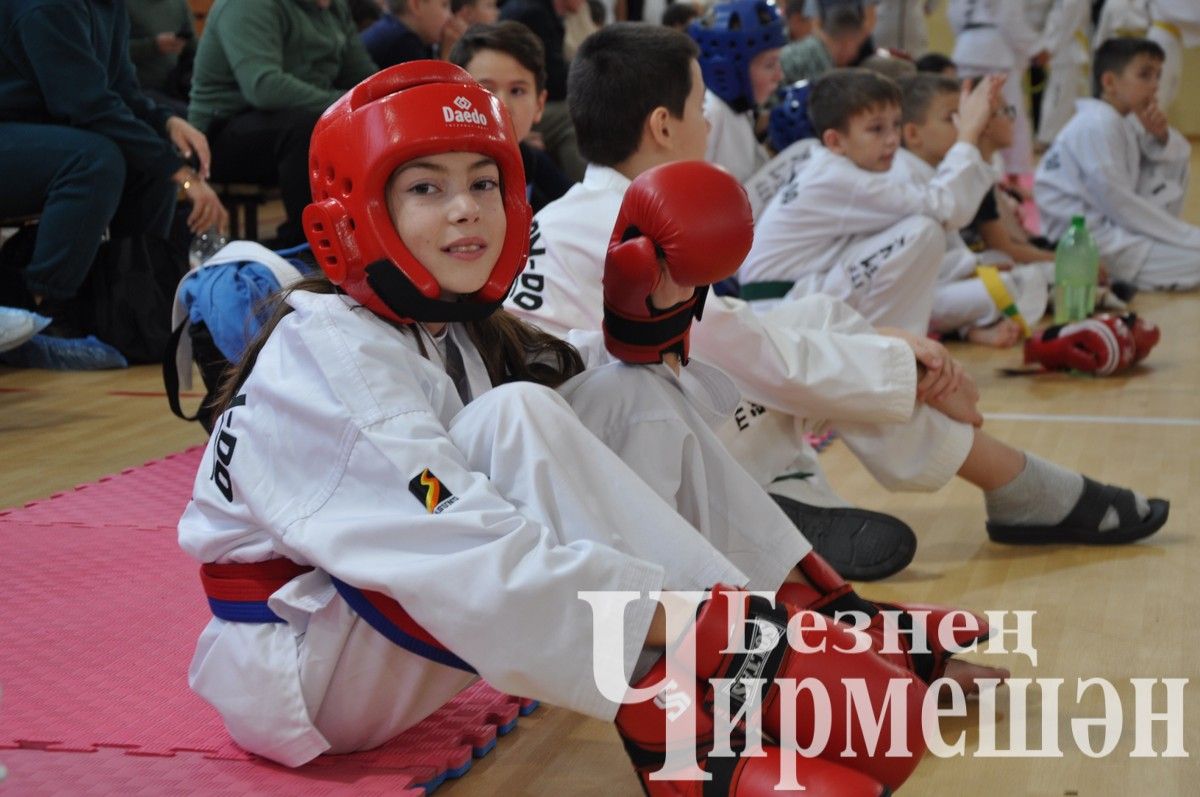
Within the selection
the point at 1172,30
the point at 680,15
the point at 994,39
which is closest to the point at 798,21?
the point at 994,39

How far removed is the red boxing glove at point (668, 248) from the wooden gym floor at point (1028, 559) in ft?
1.94

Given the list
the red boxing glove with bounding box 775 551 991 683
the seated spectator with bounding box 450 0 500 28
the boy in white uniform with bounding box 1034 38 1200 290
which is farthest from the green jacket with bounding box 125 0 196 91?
the red boxing glove with bounding box 775 551 991 683

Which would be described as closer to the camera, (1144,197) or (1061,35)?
(1144,197)

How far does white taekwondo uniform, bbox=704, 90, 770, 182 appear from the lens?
530cm

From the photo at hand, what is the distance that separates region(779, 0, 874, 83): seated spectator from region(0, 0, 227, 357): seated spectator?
166 inches

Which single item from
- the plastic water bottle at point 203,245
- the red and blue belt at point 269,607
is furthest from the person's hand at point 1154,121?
the red and blue belt at point 269,607

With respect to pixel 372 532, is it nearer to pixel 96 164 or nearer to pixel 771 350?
pixel 771 350

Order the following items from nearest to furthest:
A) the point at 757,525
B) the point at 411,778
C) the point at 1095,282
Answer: the point at 411,778
the point at 757,525
the point at 1095,282

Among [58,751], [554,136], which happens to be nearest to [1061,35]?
[554,136]

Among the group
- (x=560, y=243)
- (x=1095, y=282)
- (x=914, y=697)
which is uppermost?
(x=560, y=243)

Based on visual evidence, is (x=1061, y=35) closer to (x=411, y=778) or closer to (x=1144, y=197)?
(x=1144, y=197)

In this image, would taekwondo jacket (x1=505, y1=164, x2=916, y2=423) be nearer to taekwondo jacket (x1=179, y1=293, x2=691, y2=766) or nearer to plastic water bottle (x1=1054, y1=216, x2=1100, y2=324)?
taekwondo jacket (x1=179, y1=293, x2=691, y2=766)

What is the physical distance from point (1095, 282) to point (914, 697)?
4.36 meters

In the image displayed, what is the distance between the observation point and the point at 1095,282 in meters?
5.73
